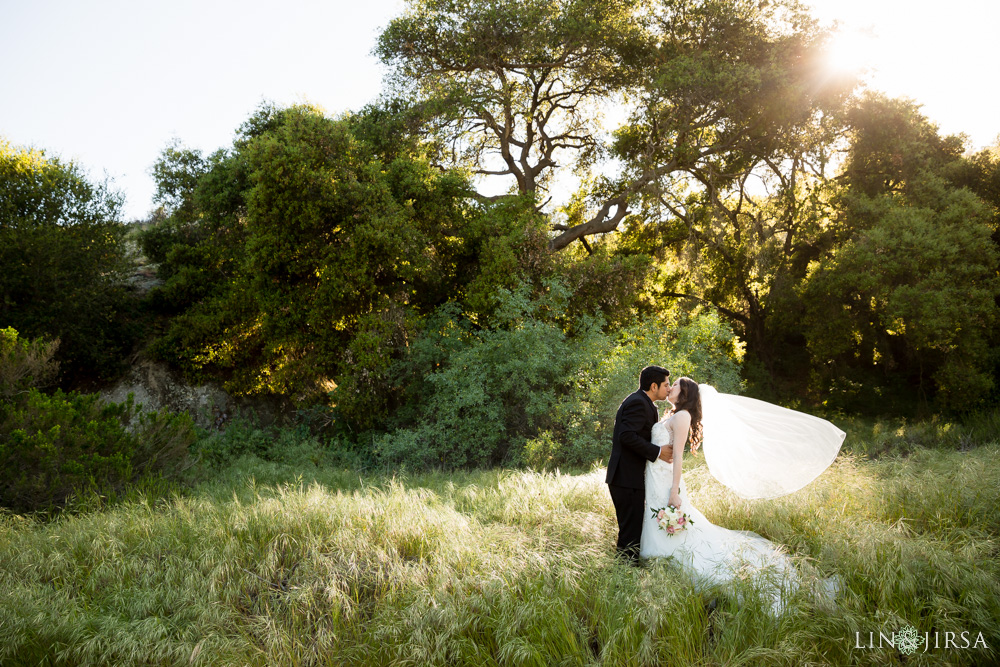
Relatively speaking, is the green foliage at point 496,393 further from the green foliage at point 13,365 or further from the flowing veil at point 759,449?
the green foliage at point 13,365

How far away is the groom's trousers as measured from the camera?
17.5ft

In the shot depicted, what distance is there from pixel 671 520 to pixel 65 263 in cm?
1368

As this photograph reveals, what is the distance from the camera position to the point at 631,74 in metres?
16.1

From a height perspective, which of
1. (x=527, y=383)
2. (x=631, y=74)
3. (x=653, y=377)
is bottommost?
(x=527, y=383)

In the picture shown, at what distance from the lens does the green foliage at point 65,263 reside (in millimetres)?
12203

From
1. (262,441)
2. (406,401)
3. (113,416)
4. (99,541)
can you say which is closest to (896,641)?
(99,541)

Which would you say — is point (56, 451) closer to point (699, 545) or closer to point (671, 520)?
point (671, 520)

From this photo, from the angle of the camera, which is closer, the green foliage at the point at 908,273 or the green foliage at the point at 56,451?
the green foliage at the point at 56,451

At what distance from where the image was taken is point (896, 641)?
387 cm

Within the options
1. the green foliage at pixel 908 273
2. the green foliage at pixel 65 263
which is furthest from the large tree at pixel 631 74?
the green foliage at pixel 65 263

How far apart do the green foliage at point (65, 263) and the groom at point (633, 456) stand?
12116mm

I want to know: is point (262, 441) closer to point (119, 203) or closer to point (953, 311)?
point (119, 203)

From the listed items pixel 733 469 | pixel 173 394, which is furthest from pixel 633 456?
pixel 173 394

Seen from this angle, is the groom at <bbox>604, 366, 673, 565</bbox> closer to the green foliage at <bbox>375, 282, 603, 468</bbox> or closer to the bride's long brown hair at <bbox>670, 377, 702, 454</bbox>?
the bride's long brown hair at <bbox>670, 377, 702, 454</bbox>
